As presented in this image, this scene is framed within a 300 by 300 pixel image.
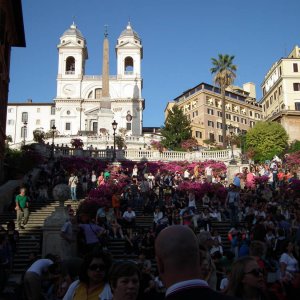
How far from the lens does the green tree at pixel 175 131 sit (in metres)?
64.4

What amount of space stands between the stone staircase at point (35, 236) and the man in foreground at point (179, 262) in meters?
10.7

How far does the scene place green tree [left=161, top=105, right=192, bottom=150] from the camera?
211ft

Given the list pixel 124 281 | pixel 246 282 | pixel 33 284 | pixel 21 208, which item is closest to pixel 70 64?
pixel 21 208

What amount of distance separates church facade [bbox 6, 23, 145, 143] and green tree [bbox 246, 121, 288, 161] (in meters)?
27.5

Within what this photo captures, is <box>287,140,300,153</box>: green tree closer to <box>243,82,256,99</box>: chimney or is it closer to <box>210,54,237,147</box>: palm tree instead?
<box>210,54,237,147</box>: palm tree

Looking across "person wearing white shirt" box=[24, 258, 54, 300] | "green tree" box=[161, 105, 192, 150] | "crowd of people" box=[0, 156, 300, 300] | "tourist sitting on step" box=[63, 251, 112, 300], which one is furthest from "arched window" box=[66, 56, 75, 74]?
"tourist sitting on step" box=[63, 251, 112, 300]

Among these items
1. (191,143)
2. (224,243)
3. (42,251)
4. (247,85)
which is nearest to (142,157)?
(191,143)

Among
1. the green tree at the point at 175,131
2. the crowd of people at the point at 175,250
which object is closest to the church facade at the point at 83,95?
the green tree at the point at 175,131

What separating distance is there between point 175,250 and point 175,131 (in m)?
63.0

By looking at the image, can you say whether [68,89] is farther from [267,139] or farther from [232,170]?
[232,170]

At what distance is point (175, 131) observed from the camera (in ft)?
216

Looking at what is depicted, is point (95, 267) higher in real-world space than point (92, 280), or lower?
higher

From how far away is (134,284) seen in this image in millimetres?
4418

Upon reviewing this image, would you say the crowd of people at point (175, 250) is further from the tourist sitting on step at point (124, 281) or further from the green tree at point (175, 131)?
the green tree at point (175, 131)
